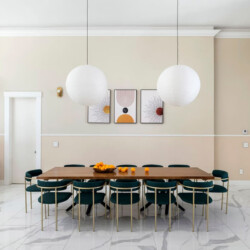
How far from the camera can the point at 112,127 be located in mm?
4938

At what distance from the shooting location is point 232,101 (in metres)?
5.05

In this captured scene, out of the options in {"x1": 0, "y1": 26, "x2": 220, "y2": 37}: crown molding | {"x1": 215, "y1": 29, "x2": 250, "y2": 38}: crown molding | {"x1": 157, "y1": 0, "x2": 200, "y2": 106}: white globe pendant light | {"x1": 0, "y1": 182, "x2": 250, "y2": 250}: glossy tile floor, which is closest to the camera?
{"x1": 0, "y1": 182, "x2": 250, "y2": 250}: glossy tile floor

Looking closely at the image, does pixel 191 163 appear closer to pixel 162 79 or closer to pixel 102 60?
pixel 162 79

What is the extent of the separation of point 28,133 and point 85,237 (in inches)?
135

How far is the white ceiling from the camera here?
403 cm

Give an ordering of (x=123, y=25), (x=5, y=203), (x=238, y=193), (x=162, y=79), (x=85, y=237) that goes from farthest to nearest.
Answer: (x=123, y=25) < (x=238, y=193) < (x=5, y=203) < (x=162, y=79) < (x=85, y=237)

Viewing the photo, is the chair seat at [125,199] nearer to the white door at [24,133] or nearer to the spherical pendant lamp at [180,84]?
the spherical pendant lamp at [180,84]

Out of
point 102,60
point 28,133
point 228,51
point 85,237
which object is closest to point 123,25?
point 102,60

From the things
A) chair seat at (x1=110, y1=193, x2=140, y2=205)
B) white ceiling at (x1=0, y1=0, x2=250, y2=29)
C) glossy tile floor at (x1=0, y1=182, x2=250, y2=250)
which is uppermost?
white ceiling at (x1=0, y1=0, x2=250, y2=29)

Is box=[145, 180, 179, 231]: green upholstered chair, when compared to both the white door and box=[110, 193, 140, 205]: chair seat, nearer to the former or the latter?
box=[110, 193, 140, 205]: chair seat

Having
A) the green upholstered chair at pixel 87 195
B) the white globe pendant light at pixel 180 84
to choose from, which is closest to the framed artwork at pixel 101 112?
the green upholstered chair at pixel 87 195

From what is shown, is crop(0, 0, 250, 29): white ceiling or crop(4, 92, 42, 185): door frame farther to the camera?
crop(4, 92, 42, 185): door frame

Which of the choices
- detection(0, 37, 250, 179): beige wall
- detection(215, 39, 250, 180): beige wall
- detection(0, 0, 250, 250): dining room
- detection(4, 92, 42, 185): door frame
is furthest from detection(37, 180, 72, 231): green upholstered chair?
detection(215, 39, 250, 180): beige wall

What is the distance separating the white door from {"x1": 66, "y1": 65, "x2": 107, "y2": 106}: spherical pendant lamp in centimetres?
288
